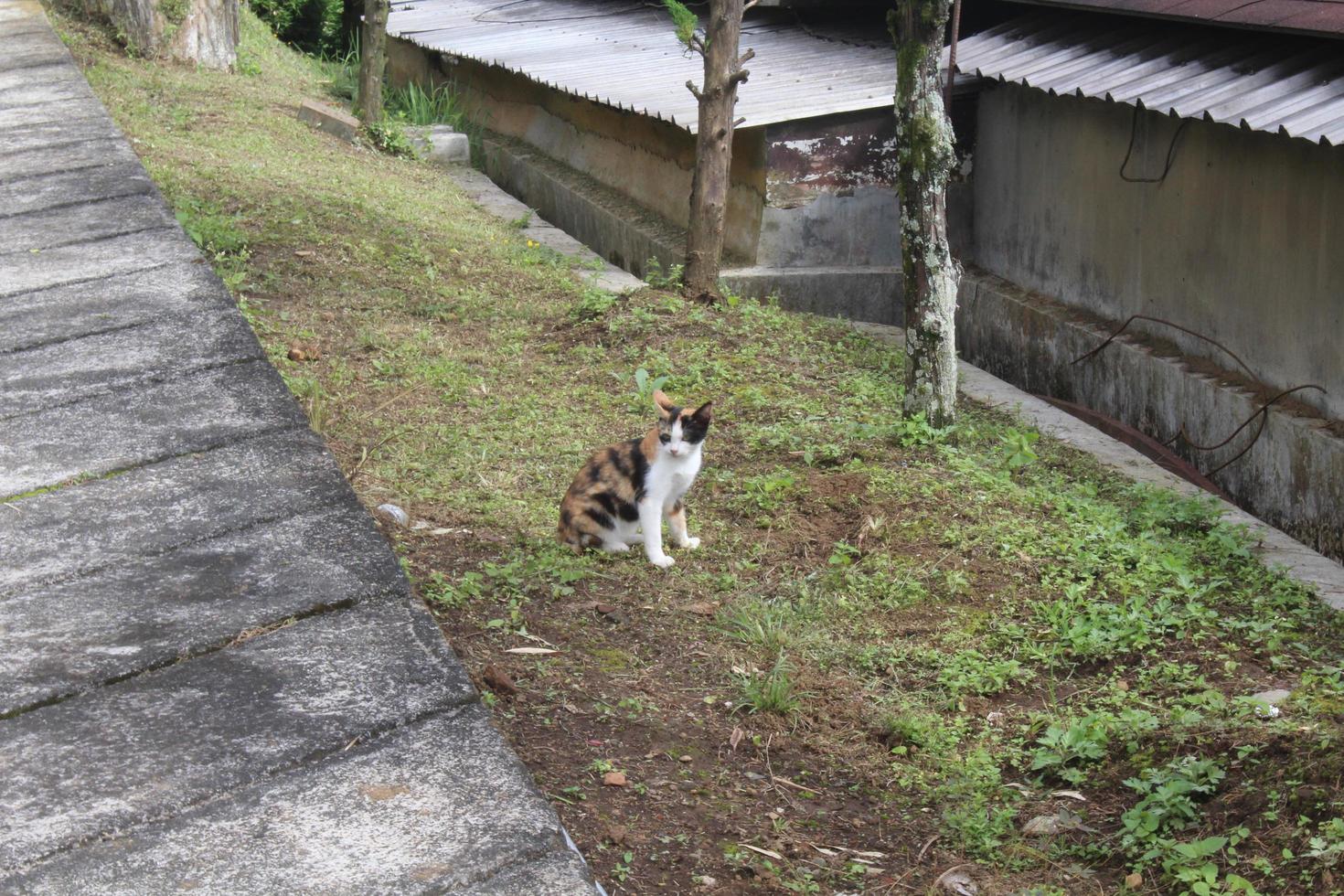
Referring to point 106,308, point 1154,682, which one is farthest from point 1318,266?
point 106,308

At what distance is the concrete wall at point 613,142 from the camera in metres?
10.9

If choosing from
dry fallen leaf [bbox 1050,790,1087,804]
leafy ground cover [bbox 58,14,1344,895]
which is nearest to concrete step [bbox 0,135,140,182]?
leafy ground cover [bbox 58,14,1344,895]

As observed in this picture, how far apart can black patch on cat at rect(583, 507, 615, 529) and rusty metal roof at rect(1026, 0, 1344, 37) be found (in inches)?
185

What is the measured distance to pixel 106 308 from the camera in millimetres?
3738

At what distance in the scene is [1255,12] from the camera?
7387mm

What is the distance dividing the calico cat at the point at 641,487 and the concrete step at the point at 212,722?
320cm

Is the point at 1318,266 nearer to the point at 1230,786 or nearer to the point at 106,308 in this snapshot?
the point at 1230,786

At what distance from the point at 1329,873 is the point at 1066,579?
2409 mm

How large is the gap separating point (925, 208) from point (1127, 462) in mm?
2248

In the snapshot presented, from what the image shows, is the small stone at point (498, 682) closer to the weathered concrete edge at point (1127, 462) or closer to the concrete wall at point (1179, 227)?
the weathered concrete edge at point (1127, 462)

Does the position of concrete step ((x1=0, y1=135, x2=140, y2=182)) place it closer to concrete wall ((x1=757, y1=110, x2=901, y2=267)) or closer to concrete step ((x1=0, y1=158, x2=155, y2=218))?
concrete step ((x1=0, y1=158, x2=155, y2=218))

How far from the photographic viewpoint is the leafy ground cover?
3.46m

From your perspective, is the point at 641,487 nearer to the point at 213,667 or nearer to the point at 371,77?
the point at 213,667

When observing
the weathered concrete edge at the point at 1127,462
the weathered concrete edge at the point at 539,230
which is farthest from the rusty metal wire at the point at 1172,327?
the weathered concrete edge at the point at 539,230
